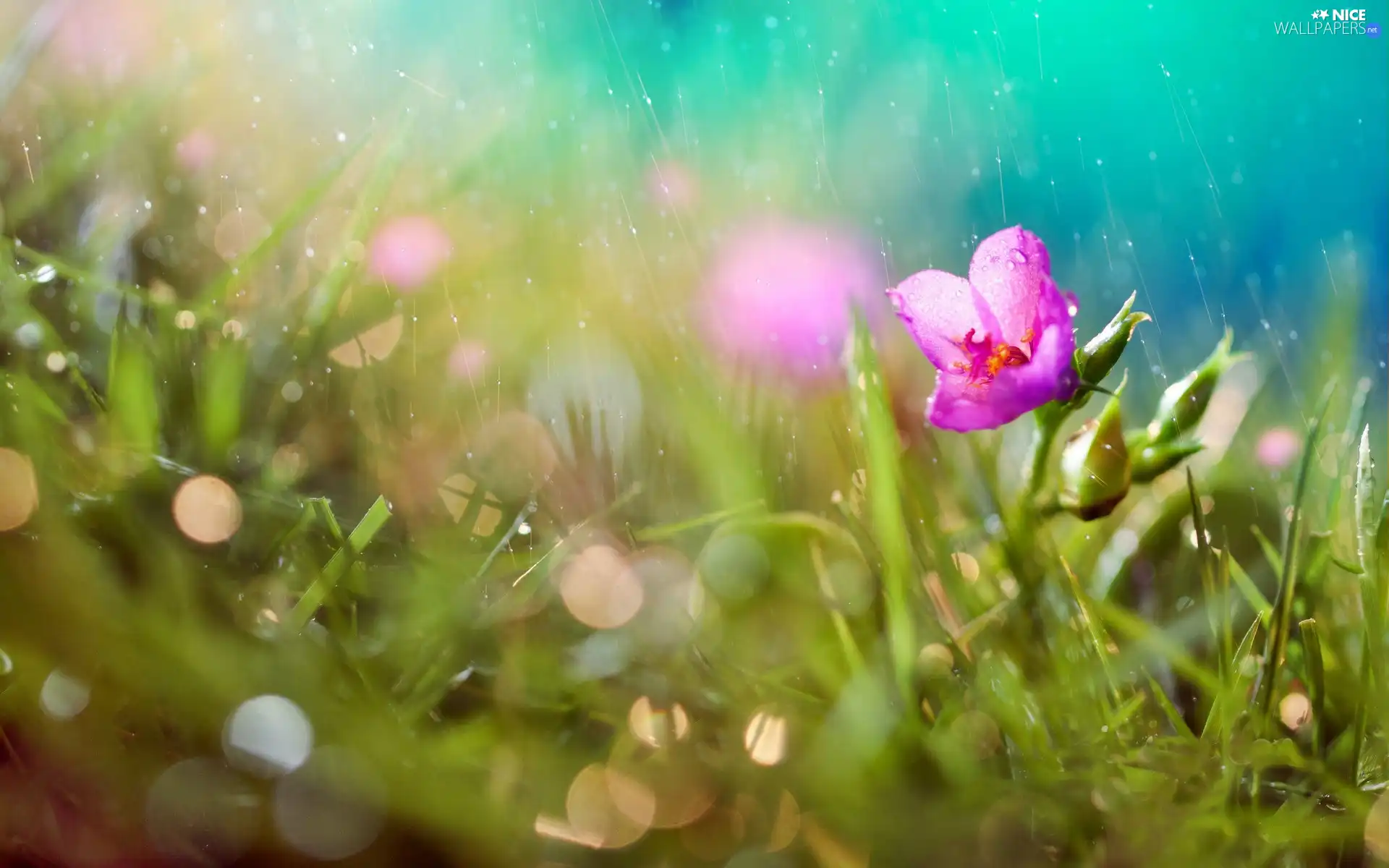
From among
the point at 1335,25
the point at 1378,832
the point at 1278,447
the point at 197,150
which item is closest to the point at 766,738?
the point at 1378,832

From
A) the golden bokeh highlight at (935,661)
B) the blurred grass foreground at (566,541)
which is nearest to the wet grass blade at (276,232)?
the blurred grass foreground at (566,541)

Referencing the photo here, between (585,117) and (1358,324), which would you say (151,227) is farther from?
(1358,324)

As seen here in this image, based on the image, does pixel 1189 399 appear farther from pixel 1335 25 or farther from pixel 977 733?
pixel 1335 25

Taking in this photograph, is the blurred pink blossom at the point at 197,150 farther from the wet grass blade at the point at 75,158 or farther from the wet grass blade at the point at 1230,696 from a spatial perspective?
the wet grass blade at the point at 1230,696

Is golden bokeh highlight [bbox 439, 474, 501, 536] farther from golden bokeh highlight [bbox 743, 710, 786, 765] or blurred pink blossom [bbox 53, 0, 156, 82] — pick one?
blurred pink blossom [bbox 53, 0, 156, 82]

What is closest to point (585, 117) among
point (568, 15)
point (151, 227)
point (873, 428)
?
point (568, 15)

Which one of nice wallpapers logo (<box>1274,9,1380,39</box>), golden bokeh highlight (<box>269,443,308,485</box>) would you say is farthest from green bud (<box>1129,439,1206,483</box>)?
nice wallpapers logo (<box>1274,9,1380,39</box>)
